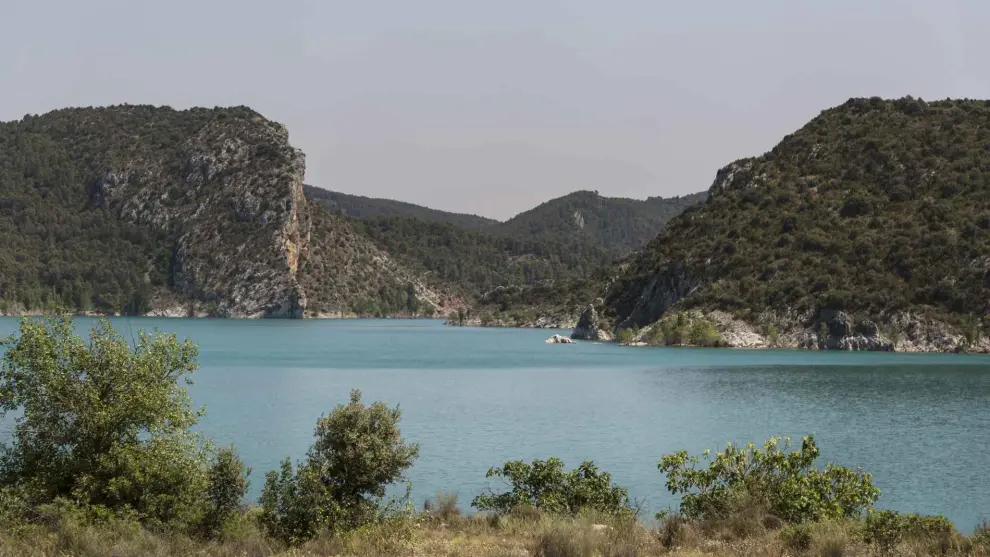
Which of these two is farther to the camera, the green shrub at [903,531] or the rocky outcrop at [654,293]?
the rocky outcrop at [654,293]

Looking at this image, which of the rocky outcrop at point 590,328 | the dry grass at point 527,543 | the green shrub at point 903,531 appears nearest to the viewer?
the dry grass at point 527,543

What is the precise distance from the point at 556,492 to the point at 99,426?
11682mm

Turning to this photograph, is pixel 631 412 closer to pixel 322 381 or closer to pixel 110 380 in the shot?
pixel 322 381

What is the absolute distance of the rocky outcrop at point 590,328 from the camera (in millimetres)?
178875

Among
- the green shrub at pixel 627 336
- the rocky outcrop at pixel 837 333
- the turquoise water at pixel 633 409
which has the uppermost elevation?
the rocky outcrop at pixel 837 333

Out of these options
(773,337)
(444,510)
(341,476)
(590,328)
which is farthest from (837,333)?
(341,476)

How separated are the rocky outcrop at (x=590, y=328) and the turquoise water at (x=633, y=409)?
5718cm

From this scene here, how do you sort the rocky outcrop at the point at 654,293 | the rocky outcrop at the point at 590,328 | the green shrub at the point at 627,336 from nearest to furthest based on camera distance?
the green shrub at the point at 627,336
the rocky outcrop at the point at 654,293
the rocky outcrop at the point at 590,328

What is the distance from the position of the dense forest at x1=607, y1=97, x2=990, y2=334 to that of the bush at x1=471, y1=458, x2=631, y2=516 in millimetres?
115308

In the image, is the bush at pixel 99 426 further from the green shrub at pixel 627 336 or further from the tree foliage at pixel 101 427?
the green shrub at pixel 627 336

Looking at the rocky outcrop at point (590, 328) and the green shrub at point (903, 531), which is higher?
the rocky outcrop at point (590, 328)

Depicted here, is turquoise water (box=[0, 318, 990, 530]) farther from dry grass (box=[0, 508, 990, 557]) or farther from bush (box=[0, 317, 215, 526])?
dry grass (box=[0, 508, 990, 557])

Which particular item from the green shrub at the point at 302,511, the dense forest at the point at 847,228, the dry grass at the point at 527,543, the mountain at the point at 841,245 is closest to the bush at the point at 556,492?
the dry grass at the point at 527,543

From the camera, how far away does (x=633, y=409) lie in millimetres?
64500
